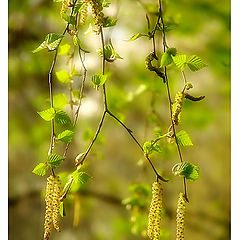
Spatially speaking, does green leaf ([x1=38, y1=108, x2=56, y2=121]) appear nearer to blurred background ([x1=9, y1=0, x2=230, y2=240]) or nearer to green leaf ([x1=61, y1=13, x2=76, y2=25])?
green leaf ([x1=61, y1=13, x2=76, y2=25])

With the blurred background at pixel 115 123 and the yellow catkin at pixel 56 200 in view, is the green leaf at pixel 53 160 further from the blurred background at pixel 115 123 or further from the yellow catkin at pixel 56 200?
the blurred background at pixel 115 123

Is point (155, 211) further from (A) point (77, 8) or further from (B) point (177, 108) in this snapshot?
(A) point (77, 8)

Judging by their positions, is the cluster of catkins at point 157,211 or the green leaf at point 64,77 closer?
the cluster of catkins at point 157,211

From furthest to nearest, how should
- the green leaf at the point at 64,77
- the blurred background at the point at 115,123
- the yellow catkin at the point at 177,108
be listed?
the blurred background at the point at 115,123
the green leaf at the point at 64,77
the yellow catkin at the point at 177,108

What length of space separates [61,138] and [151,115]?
382 mm

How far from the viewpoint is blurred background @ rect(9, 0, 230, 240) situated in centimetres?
130

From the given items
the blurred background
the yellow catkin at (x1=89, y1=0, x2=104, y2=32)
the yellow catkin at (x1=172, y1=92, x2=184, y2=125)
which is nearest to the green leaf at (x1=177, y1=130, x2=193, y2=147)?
the yellow catkin at (x1=172, y1=92, x2=184, y2=125)

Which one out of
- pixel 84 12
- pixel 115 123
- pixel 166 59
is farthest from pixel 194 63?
pixel 115 123

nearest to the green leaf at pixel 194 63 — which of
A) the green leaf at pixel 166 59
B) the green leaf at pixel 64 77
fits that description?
the green leaf at pixel 166 59

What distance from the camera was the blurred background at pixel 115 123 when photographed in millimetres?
1300

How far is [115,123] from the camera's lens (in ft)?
5.32

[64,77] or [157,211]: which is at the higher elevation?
[64,77]
